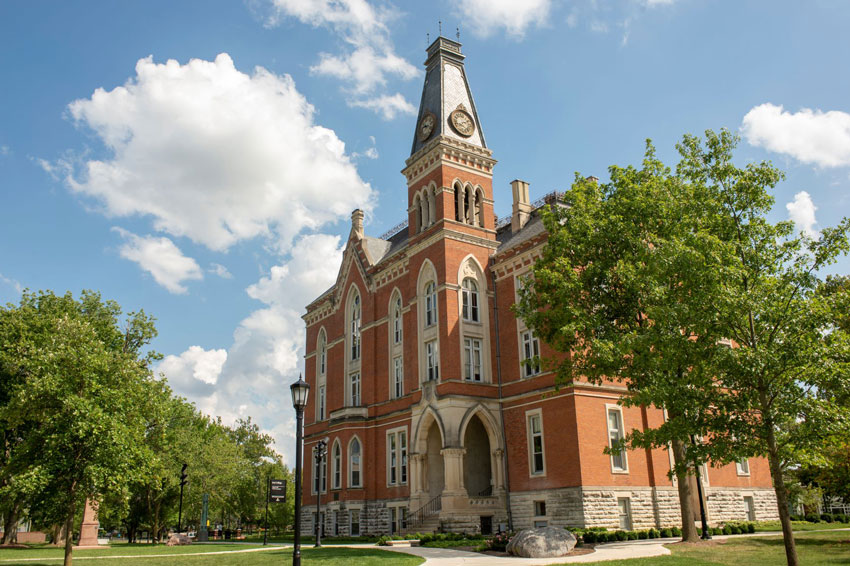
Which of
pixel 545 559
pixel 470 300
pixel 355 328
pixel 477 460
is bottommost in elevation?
pixel 545 559

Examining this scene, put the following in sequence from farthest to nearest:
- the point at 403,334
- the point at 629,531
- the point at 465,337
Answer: the point at 403,334, the point at 465,337, the point at 629,531

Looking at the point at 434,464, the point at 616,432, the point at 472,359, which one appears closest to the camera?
the point at 616,432

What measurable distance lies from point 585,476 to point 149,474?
57.1ft

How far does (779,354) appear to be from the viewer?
15555 mm

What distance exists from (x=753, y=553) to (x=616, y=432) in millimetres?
10690

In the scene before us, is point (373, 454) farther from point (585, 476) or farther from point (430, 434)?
point (585, 476)

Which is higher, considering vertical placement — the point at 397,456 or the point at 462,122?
the point at 462,122

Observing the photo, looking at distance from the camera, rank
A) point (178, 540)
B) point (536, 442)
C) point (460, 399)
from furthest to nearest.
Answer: point (178, 540)
point (460, 399)
point (536, 442)

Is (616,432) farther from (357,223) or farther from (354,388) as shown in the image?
(357,223)

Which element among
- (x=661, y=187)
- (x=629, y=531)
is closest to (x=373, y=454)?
(x=629, y=531)

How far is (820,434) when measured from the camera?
50.9 ft

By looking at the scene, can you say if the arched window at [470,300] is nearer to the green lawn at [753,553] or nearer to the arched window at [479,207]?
the arched window at [479,207]

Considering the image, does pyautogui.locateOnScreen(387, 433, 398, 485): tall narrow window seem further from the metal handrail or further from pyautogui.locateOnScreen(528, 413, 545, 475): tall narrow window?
pyautogui.locateOnScreen(528, 413, 545, 475): tall narrow window

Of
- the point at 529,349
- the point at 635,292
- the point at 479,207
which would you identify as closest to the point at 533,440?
the point at 529,349
